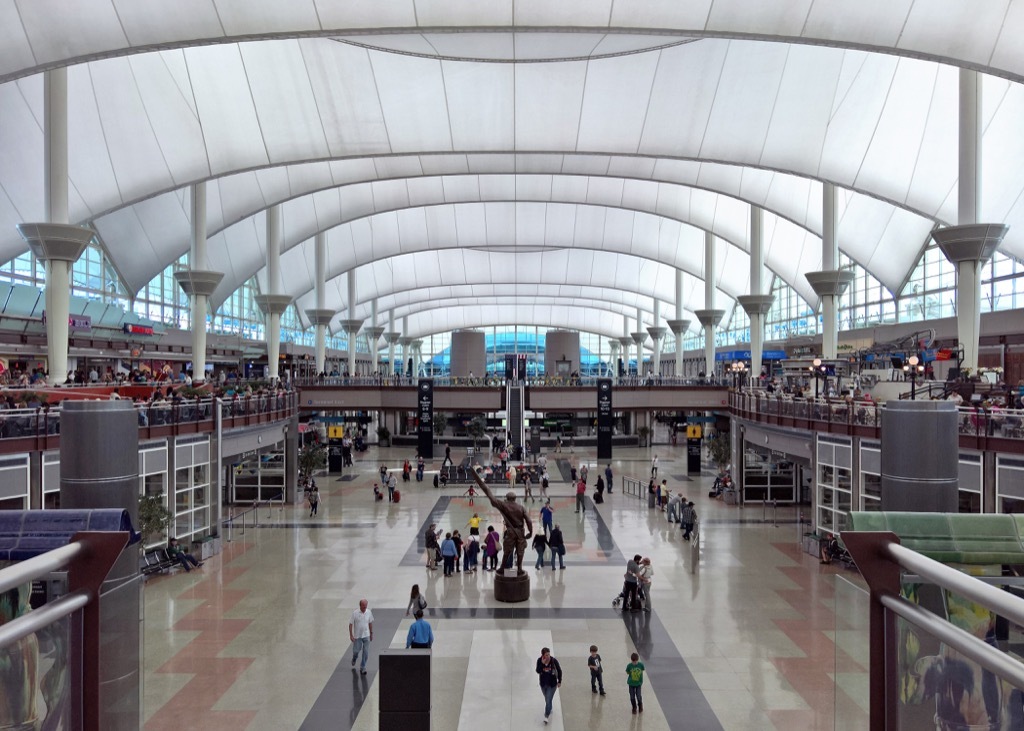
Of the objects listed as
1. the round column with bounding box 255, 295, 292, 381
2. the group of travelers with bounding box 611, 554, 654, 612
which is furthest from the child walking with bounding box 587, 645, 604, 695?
the round column with bounding box 255, 295, 292, 381

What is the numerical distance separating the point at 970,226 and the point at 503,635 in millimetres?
17229

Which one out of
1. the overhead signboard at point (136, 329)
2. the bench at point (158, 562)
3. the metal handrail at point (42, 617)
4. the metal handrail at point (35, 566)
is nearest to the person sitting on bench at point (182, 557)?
the bench at point (158, 562)

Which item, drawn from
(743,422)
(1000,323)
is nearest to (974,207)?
(743,422)

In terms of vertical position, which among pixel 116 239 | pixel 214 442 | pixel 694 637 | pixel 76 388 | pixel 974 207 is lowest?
pixel 694 637

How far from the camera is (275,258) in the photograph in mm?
42875

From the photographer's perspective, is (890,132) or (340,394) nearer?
(890,132)

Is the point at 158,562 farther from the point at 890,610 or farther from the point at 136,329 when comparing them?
the point at 136,329

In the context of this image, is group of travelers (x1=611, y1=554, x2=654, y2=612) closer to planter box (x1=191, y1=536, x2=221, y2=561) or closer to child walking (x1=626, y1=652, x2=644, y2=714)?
child walking (x1=626, y1=652, x2=644, y2=714)

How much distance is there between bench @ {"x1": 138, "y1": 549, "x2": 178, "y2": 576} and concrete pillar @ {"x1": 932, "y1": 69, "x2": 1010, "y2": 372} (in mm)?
23015

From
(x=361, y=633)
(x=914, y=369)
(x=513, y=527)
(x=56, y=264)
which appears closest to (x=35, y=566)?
(x=361, y=633)

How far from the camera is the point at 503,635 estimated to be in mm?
15195

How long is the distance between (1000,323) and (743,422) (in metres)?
13.1

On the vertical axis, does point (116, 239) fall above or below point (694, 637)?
above

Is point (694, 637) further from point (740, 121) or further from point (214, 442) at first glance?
point (740, 121)
